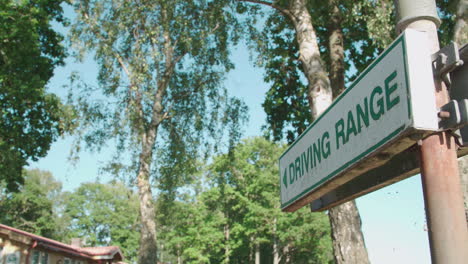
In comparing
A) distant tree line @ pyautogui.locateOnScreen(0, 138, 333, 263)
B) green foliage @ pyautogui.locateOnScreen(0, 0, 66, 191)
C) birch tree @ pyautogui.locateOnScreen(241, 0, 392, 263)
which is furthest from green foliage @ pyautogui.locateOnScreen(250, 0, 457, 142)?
A: distant tree line @ pyautogui.locateOnScreen(0, 138, 333, 263)

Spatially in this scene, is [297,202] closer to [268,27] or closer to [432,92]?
[432,92]

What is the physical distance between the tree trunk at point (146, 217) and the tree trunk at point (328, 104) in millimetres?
9858

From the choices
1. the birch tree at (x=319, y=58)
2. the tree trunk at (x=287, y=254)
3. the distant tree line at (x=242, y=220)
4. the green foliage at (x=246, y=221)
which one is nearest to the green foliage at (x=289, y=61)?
the birch tree at (x=319, y=58)

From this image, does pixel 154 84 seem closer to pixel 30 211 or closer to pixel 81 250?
pixel 81 250

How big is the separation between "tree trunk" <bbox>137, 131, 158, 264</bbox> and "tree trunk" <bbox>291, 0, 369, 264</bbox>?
32.3 feet

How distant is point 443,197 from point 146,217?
53.2ft

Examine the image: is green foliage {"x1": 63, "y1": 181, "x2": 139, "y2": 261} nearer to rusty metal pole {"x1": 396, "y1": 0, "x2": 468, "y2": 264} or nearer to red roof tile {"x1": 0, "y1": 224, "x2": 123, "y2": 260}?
red roof tile {"x1": 0, "y1": 224, "x2": 123, "y2": 260}

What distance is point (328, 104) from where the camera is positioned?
7137 mm

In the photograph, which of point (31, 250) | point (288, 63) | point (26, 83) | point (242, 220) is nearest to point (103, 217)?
point (242, 220)

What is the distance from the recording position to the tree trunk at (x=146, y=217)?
659 inches

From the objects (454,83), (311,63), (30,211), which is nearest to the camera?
(454,83)

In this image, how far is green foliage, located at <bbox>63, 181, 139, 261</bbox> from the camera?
64000 mm

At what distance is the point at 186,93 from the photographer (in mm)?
20828

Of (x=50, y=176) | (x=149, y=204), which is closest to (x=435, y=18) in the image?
(x=149, y=204)
